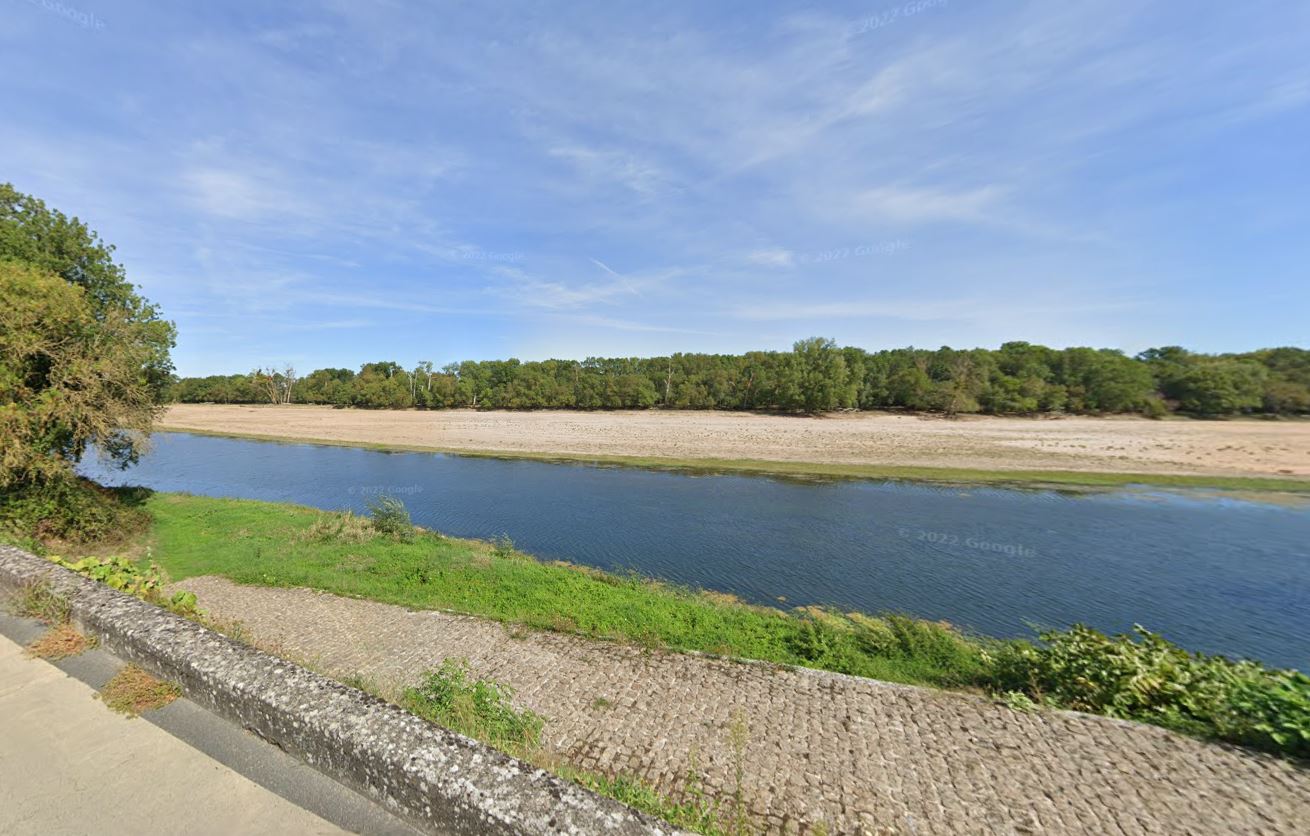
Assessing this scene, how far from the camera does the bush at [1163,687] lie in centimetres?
651

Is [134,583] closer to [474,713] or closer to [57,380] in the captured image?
[474,713]

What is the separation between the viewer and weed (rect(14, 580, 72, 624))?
4.82 m

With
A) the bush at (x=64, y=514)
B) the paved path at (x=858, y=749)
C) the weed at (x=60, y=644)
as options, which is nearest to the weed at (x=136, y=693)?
the weed at (x=60, y=644)

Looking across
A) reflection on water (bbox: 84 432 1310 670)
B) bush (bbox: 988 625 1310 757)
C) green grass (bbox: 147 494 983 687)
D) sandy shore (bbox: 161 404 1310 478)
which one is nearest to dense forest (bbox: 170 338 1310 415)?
sandy shore (bbox: 161 404 1310 478)

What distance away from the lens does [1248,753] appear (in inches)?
249

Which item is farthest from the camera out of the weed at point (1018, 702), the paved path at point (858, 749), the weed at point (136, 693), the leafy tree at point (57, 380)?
the leafy tree at point (57, 380)

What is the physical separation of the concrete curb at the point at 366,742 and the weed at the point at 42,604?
0.64 meters

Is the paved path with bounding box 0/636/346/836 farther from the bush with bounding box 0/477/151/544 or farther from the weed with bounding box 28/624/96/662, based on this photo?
the bush with bounding box 0/477/151/544

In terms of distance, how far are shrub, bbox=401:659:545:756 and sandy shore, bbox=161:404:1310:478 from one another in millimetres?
40161

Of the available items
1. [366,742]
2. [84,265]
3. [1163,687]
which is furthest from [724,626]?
[84,265]

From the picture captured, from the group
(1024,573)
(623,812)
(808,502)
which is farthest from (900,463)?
(623,812)

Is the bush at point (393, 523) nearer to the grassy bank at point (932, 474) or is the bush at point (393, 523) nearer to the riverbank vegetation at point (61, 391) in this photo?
the riverbank vegetation at point (61, 391)

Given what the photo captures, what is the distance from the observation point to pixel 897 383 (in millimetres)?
77938

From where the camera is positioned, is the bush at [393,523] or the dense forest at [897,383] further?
the dense forest at [897,383]
